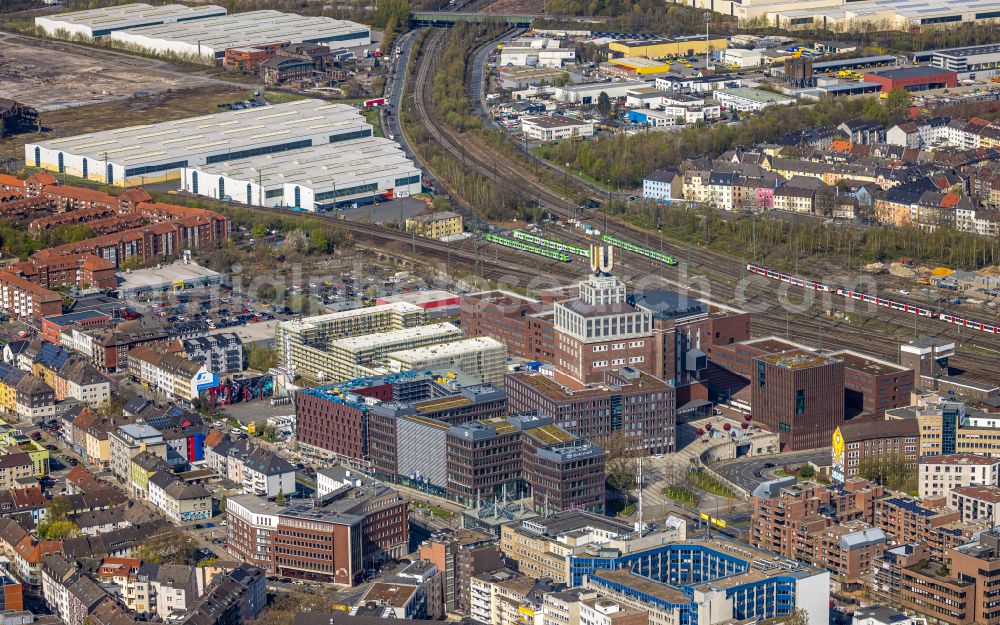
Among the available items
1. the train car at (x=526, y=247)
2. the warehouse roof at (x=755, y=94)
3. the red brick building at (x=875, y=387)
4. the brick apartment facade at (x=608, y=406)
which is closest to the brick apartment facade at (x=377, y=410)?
the brick apartment facade at (x=608, y=406)

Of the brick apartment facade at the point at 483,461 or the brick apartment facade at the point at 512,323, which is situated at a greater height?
the brick apartment facade at the point at 512,323

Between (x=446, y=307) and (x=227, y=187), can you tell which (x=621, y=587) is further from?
(x=227, y=187)

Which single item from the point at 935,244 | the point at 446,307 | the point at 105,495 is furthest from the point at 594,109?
the point at 105,495

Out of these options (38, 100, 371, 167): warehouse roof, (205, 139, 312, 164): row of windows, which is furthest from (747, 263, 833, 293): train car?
(38, 100, 371, 167): warehouse roof

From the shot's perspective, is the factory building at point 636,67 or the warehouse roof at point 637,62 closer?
the factory building at point 636,67

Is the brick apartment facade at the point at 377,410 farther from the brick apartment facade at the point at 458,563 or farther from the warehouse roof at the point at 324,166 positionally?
the warehouse roof at the point at 324,166

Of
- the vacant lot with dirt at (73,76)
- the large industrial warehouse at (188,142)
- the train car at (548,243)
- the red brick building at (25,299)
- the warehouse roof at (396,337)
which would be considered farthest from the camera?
the vacant lot with dirt at (73,76)

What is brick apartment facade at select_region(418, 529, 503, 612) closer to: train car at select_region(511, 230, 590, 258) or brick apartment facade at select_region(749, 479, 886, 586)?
brick apartment facade at select_region(749, 479, 886, 586)
